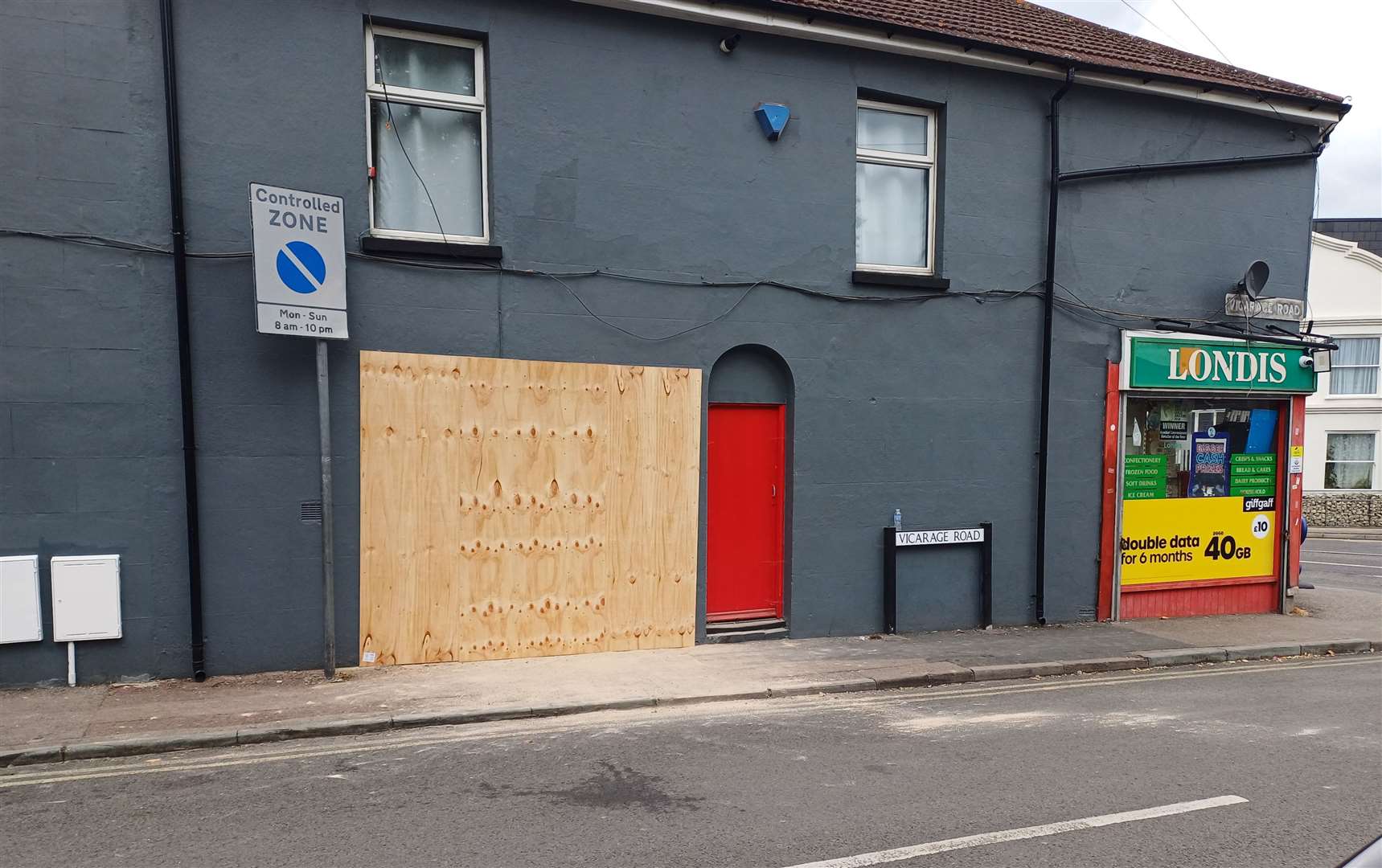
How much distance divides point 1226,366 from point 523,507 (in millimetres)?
9228

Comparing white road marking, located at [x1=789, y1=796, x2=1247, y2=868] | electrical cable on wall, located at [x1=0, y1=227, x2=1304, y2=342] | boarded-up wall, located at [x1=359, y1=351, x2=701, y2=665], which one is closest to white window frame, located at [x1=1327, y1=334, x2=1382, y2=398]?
electrical cable on wall, located at [x1=0, y1=227, x2=1304, y2=342]

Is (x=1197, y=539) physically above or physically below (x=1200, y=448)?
below

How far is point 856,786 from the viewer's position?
5.61 meters

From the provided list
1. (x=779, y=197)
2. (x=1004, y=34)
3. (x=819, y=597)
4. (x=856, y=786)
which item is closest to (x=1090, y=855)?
(x=856, y=786)

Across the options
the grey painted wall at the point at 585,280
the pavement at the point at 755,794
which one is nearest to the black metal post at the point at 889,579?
the grey painted wall at the point at 585,280

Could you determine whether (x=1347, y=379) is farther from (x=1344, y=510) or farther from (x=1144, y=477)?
(x=1144, y=477)

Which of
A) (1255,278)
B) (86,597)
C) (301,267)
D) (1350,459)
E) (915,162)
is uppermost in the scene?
(915,162)

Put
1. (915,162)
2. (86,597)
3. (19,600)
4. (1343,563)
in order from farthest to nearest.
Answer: (1343,563) → (915,162) → (86,597) → (19,600)

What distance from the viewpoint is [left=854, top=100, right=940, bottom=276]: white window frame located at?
10117 millimetres

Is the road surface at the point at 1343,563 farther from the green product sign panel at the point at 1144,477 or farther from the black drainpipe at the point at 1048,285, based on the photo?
the black drainpipe at the point at 1048,285

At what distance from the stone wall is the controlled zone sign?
2860 cm

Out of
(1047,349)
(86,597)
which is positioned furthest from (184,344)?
(1047,349)

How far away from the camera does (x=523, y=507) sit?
28.6 ft

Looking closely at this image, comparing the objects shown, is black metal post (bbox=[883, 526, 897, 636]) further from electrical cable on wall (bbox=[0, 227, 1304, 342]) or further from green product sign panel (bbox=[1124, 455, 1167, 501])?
green product sign panel (bbox=[1124, 455, 1167, 501])
